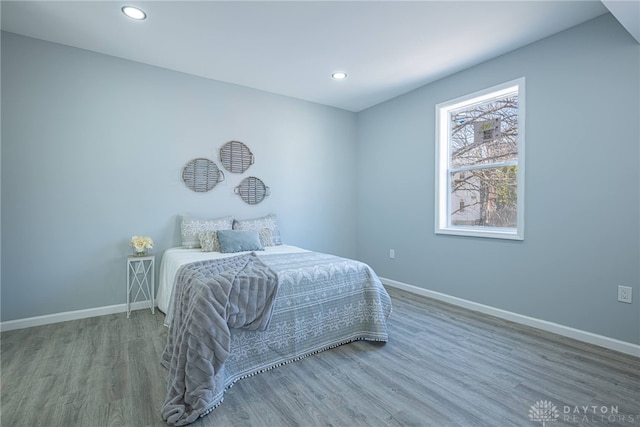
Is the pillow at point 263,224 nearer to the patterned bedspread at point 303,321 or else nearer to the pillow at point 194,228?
the pillow at point 194,228

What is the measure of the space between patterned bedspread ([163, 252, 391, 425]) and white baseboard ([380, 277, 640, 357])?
4.16 ft

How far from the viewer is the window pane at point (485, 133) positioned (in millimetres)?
3111

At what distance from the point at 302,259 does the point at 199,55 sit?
229 cm

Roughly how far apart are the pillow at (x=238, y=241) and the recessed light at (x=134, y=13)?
A: 1.99m

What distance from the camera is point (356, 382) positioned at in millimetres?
1957

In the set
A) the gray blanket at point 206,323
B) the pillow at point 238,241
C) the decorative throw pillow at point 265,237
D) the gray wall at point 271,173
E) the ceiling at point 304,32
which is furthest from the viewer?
the decorative throw pillow at point 265,237

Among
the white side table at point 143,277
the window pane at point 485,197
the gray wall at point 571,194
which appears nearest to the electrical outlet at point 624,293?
the gray wall at point 571,194

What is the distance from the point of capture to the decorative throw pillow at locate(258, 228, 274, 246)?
366cm

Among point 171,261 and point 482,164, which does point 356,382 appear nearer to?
point 171,261

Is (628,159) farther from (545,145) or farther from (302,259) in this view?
(302,259)

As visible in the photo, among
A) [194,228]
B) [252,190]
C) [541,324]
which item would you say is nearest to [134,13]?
[194,228]

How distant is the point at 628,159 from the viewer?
233 centimetres

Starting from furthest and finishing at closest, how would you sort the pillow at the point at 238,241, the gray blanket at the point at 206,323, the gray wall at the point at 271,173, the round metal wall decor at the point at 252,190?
1. the round metal wall decor at the point at 252,190
2. the pillow at the point at 238,241
3. the gray wall at the point at 271,173
4. the gray blanket at the point at 206,323

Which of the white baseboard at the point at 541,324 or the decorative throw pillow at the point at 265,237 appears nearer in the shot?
the white baseboard at the point at 541,324
